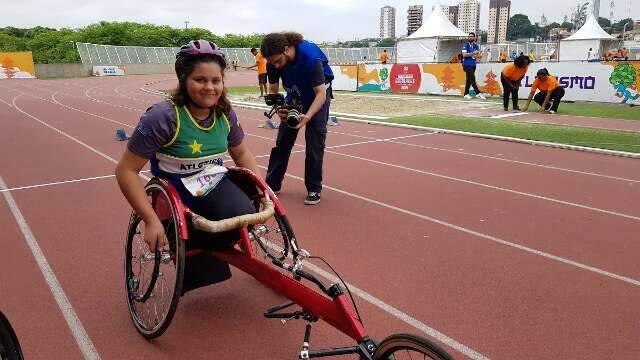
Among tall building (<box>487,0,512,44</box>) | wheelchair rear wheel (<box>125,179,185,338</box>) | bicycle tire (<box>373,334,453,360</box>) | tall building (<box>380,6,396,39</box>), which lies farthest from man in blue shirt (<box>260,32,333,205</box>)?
tall building (<box>380,6,396,39</box>)

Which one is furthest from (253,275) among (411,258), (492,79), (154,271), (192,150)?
(492,79)

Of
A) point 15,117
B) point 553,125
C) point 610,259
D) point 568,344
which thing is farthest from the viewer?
point 15,117

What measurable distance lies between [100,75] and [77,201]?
134 ft

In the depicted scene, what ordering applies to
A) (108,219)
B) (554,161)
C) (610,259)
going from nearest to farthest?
(610,259) < (108,219) < (554,161)

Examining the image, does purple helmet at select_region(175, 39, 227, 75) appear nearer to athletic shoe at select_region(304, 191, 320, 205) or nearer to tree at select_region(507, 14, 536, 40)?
athletic shoe at select_region(304, 191, 320, 205)

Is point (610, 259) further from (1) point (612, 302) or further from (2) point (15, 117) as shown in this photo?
(2) point (15, 117)

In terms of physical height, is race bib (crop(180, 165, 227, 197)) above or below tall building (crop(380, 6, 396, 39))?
below

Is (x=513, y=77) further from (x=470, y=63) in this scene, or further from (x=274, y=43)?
(x=274, y=43)

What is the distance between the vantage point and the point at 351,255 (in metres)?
4.07

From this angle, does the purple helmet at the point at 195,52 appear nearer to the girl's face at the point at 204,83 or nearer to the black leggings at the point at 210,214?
the girl's face at the point at 204,83

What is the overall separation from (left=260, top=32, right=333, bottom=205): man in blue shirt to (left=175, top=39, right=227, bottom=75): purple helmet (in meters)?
2.08

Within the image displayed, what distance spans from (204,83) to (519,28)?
143 m

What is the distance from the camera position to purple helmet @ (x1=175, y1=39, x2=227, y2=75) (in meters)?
2.66

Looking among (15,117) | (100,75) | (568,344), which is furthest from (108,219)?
(100,75)
